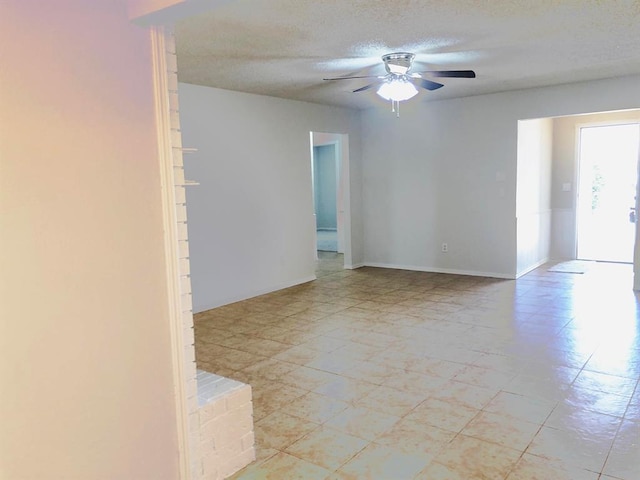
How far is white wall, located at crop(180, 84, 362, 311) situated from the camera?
485 cm

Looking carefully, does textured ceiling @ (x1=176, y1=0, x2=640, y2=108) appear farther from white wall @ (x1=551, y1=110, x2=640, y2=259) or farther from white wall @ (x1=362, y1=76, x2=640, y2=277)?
white wall @ (x1=551, y1=110, x2=640, y2=259)

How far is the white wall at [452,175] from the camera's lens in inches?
227

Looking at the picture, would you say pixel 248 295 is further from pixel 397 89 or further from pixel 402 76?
pixel 402 76

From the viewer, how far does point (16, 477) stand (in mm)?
1500

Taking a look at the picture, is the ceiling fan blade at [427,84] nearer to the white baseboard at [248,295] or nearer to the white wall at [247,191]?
the white wall at [247,191]

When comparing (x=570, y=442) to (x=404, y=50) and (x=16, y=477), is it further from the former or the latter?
(x=404, y=50)

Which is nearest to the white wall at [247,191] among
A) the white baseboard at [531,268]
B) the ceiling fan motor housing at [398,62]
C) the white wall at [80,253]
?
the ceiling fan motor housing at [398,62]

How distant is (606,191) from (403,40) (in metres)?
5.57

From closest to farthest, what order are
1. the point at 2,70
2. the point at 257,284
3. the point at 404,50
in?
the point at 2,70
the point at 404,50
the point at 257,284

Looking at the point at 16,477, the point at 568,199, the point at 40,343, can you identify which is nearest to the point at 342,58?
the point at 40,343

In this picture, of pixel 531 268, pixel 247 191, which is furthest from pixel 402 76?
pixel 531 268

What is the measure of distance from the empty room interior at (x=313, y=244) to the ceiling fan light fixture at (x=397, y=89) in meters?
0.02

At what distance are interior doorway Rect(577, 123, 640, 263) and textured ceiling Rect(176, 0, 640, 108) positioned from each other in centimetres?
242

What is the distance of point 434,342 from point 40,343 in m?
2.93
